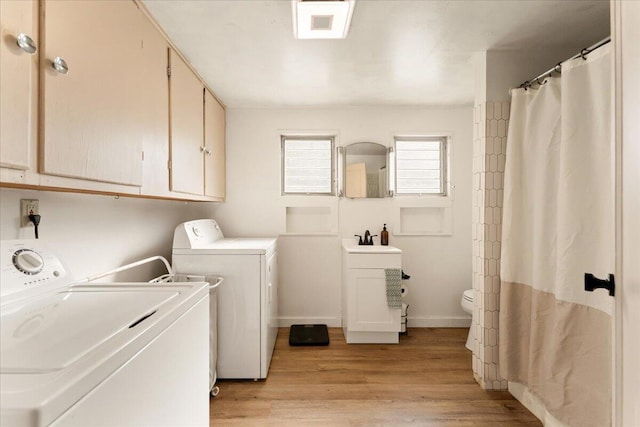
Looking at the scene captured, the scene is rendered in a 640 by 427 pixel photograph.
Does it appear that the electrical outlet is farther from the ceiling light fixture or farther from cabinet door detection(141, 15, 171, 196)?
the ceiling light fixture

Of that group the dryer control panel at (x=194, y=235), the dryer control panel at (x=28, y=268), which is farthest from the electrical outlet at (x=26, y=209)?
the dryer control panel at (x=194, y=235)

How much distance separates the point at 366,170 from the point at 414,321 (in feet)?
5.32

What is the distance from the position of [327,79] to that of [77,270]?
2.05 meters

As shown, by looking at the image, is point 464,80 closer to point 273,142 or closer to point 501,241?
point 501,241

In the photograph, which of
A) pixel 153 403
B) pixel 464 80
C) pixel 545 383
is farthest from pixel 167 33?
pixel 545 383

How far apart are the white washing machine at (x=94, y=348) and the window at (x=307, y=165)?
2127mm

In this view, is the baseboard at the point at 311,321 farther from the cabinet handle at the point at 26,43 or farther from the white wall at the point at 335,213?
the cabinet handle at the point at 26,43

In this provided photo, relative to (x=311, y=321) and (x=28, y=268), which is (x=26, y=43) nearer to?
(x=28, y=268)

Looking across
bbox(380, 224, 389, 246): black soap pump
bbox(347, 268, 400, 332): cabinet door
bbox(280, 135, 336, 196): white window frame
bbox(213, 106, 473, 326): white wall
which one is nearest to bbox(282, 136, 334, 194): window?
bbox(280, 135, 336, 196): white window frame

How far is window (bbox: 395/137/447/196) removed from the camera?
10.5 feet

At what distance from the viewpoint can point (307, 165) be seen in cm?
323

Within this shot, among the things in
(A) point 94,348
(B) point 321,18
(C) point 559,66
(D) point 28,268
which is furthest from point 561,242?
(D) point 28,268

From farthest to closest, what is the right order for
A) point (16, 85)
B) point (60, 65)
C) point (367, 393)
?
point (367, 393), point (60, 65), point (16, 85)

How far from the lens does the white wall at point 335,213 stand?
3117 millimetres
